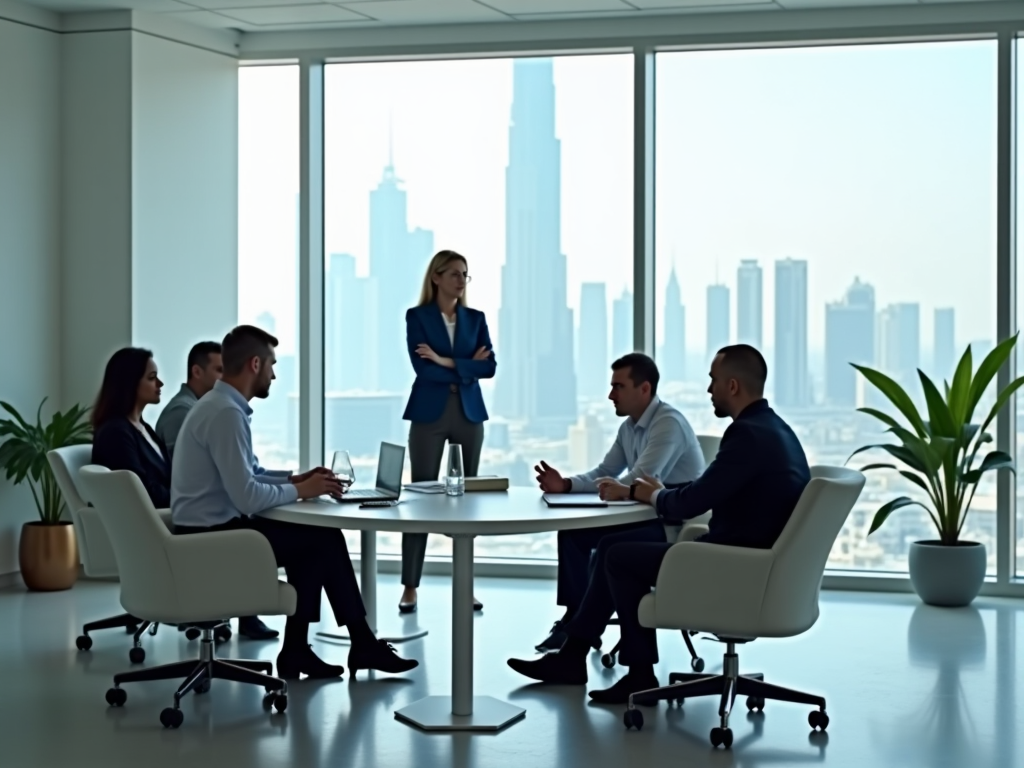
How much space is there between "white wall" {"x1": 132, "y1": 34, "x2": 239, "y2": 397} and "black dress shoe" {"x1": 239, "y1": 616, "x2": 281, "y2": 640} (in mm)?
2014

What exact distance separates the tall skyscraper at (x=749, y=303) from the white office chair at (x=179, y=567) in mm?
3599

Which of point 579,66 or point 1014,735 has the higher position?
point 579,66

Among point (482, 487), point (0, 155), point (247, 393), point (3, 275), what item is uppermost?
point (0, 155)

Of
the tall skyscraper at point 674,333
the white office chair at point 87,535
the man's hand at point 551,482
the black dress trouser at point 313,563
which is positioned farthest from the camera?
the tall skyscraper at point 674,333

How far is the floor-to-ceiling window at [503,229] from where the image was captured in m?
7.78

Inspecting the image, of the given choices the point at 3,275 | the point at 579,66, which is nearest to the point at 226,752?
the point at 3,275

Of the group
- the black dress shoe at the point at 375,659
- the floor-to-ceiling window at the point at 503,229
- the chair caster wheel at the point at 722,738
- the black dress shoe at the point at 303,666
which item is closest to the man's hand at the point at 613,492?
the chair caster wheel at the point at 722,738

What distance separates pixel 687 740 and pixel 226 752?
1512 millimetres

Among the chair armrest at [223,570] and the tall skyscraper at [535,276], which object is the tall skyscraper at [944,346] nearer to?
the tall skyscraper at [535,276]

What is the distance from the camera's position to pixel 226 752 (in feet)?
14.7

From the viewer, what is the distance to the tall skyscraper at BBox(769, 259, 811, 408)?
7539 millimetres

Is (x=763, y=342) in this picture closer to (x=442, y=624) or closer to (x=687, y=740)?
(x=442, y=624)

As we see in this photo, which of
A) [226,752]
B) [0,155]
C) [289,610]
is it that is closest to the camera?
[226,752]

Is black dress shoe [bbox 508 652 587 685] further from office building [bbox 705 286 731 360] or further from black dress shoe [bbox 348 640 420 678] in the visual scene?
office building [bbox 705 286 731 360]
